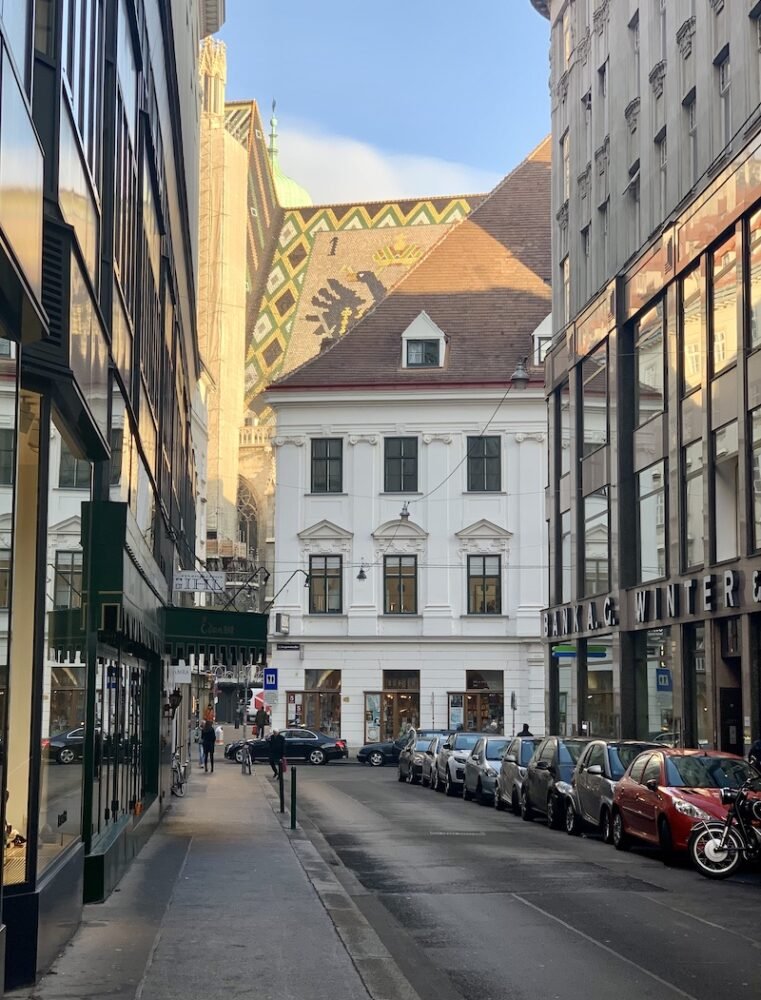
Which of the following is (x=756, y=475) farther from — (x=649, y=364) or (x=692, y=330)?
(x=649, y=364)

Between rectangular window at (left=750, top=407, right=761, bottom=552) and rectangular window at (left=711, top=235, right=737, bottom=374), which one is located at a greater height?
rectangular window at (left=711, top=235, right=737, bottom=374)

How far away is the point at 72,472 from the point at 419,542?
49016 mm

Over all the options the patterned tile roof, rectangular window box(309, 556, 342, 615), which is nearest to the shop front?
rectangular window box(309, 556, 342, 615)

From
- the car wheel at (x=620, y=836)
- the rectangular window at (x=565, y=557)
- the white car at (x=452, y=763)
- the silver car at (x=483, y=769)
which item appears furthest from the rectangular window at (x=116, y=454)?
the rectangular window at (x=565, y=557)

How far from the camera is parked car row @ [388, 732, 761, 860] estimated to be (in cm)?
1916

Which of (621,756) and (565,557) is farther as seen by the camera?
(565,557)

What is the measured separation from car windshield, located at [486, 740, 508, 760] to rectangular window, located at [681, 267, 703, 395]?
901cm

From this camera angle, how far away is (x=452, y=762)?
1455 inches

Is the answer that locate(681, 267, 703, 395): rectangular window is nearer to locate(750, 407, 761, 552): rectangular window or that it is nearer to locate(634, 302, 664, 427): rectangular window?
locate(634, 302, 664, 427): rectangular window

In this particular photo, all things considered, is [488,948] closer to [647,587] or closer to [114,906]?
[114,906]

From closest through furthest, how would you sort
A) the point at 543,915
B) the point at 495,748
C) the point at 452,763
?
the point at 543,915, the point at 495,748, the point at 452,763

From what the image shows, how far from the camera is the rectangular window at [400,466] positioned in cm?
6072

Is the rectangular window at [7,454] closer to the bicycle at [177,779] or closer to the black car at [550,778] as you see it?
the black car at [550,778]

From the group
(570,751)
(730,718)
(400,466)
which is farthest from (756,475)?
(400,466)
